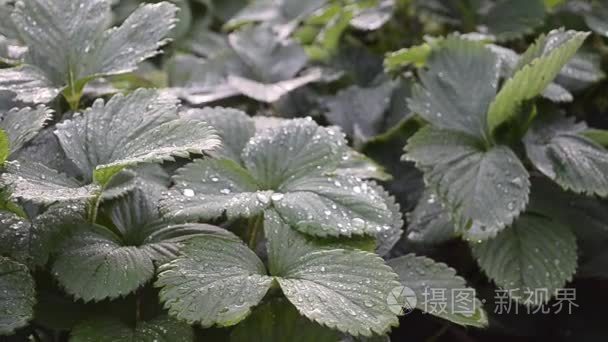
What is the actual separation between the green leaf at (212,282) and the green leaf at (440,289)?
0.17m

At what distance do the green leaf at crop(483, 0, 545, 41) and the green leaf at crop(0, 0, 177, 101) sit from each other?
585 millimetres

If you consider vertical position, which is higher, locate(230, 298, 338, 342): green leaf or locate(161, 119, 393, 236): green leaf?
locate(161, 119, 393, 236): green leaf

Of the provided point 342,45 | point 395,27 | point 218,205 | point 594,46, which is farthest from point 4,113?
point 594,46

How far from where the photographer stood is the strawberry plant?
0.64 metres

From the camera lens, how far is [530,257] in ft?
2.77

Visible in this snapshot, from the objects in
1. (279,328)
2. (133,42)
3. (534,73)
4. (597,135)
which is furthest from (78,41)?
(597,135)

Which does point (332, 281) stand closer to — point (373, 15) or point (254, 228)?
point (254, 228)

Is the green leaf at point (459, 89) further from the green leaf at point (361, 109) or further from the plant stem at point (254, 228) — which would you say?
the plant stem at point (254, 228)

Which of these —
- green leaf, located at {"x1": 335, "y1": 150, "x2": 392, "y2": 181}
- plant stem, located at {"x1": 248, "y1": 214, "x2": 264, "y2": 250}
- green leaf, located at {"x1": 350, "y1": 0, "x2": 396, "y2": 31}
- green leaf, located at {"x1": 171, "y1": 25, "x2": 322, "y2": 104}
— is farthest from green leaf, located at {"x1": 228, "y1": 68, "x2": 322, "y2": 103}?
plant stem, located at {"x1": 248, "y1": 214, "x2": 264, "y2": 250}

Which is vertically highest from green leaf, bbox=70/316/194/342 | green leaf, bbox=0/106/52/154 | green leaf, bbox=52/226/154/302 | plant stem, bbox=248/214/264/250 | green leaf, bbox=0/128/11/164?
green leaf, bbox=0/128/11/164

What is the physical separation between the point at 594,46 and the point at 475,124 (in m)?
0.45

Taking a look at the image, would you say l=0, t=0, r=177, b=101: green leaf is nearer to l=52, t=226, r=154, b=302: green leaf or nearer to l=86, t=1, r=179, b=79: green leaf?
l=86, t=1, r=179, b=79: green leaf

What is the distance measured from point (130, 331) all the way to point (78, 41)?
13.8 inches

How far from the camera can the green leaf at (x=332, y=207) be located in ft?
2.27
